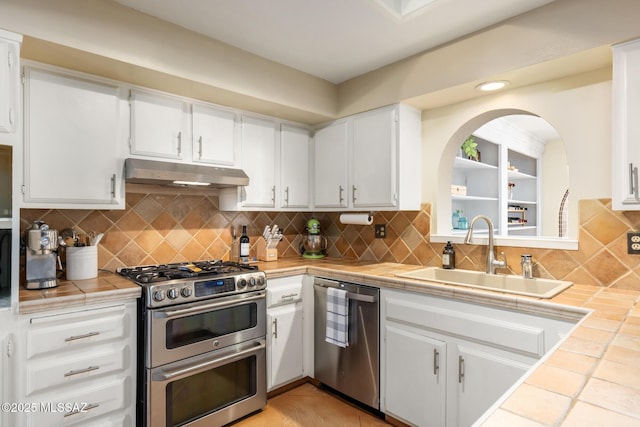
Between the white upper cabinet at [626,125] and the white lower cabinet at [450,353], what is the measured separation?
2.24ft

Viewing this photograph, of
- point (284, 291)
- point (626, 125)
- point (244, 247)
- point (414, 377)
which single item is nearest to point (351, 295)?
point (284, 291)

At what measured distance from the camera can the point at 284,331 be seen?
2.56 m

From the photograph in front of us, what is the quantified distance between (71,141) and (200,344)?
4.32 ft

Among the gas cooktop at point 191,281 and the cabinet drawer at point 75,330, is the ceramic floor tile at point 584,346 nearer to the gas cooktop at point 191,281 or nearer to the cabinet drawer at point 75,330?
the gas cooktop at point 191,281

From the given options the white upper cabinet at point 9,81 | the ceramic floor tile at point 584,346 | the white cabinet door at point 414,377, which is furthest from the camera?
the white cabinet door at point 414,377

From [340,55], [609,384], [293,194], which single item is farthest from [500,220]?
[609,384]

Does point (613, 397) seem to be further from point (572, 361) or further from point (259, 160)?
point (259, 160)

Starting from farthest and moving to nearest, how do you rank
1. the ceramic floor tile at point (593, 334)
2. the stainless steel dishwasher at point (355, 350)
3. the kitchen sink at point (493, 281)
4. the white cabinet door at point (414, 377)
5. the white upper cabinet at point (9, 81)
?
1. the stainless steel dishwasher at point (355, 350)
2. the kitchen sink at point (493, 281)
3. the white cabinet door at point (414, 377)
4. the white upper cabinet at point (9, 81)
5. the ceramic floor tile at point (593, 334)

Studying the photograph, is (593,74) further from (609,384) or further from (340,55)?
(609,384)

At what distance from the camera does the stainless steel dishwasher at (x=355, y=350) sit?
7.56ft

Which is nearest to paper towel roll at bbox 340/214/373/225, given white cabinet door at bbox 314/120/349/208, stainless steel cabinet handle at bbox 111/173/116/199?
white cabinet door at bbox 314/120/349/208

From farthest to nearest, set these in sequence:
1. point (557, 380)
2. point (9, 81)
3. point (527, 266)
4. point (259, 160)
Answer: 1. point (259, 160)
2. point (527, 266)
3. point (9, 81)
4. point (557, 380)

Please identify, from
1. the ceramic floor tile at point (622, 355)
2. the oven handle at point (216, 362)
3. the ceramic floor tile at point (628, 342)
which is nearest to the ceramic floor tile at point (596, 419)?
the ceramic floor tile at point (622, 355)

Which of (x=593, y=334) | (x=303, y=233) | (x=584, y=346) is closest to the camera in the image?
(x=584, y=346)
